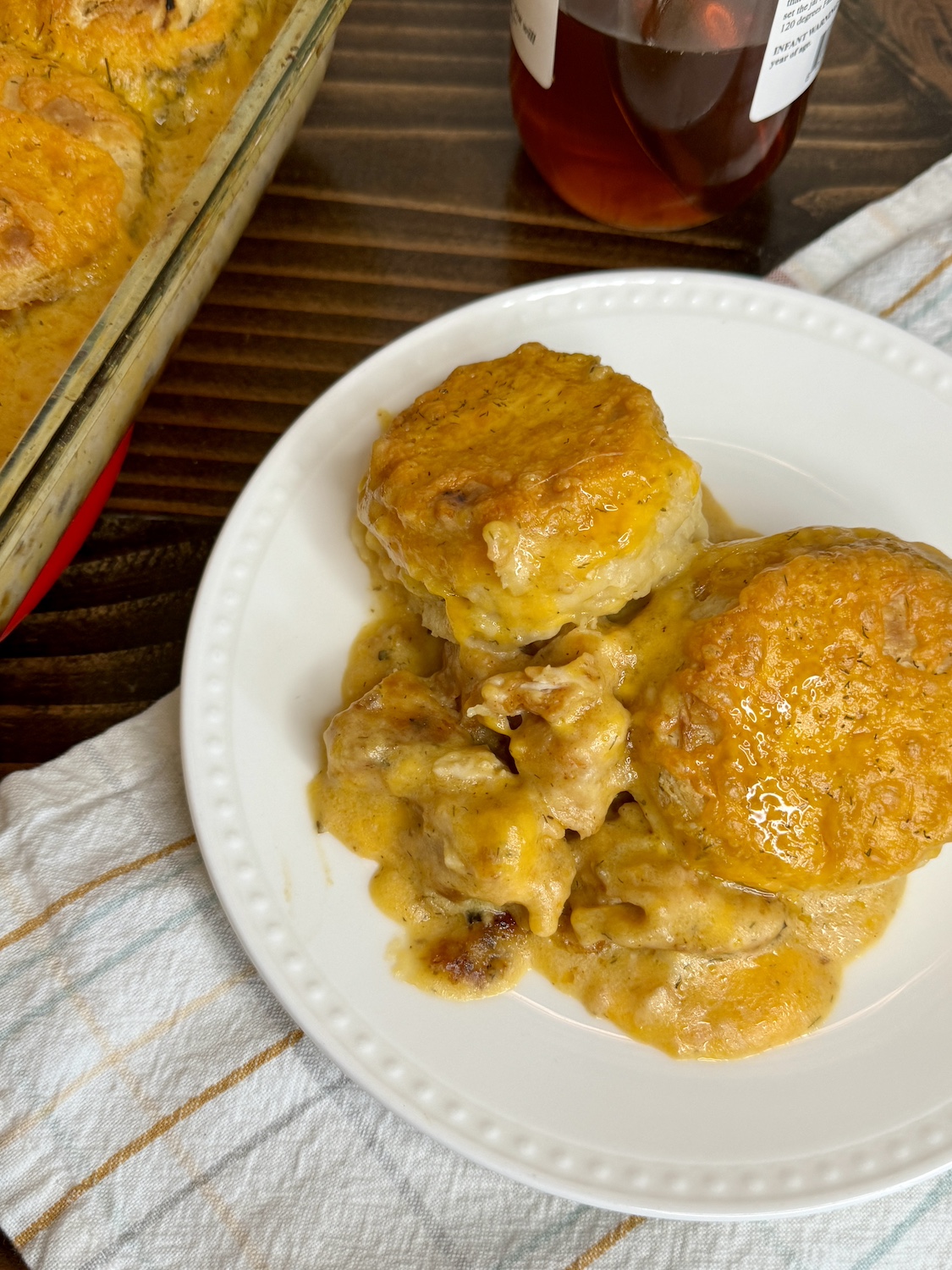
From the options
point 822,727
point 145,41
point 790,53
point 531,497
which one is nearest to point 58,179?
point 145,41

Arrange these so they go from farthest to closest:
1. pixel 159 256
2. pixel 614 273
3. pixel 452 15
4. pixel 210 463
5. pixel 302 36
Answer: pixel 452 15 → pixel 210 463 → pixel 614 273 → pixel 302 36 → pixel 159 256

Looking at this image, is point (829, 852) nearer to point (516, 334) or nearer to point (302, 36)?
point (516, 334)

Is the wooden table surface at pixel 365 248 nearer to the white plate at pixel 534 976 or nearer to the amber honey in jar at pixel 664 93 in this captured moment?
the amber honey in jar at pixel 664 93

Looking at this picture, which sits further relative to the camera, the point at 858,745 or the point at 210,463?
the point at 210,463

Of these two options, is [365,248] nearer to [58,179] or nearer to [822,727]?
[58,179]

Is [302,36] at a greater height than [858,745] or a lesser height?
greater

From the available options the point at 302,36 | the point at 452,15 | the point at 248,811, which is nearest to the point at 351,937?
the point at 248,811

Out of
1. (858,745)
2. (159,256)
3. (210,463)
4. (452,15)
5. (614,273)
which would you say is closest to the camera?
(858,745)

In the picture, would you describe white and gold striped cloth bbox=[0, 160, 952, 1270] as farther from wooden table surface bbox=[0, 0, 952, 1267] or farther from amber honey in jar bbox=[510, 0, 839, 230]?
amber honey in jar bbox=[510, 0, 839, 230]
